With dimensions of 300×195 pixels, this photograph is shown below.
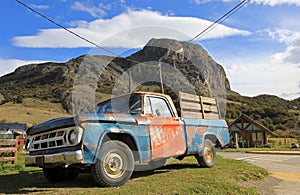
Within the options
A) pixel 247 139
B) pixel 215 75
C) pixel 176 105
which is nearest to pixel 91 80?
pixel 176 105

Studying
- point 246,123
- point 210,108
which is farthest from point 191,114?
point 246,123

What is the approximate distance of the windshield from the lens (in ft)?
22.9

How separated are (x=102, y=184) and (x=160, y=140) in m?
1.70

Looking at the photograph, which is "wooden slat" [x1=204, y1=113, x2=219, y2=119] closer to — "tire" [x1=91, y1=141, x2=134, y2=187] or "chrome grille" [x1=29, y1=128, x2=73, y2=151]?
"tire" [x1=91, y1=141, x2=134, y2=187]

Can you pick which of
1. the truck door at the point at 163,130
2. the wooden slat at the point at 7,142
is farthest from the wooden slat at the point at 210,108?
the wooden slat at the point at 7,142

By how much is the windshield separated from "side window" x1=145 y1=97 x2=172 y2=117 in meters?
0.23

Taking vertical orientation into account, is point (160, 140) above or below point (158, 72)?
below

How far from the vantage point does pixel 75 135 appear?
539cm

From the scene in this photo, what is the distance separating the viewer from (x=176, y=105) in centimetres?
807

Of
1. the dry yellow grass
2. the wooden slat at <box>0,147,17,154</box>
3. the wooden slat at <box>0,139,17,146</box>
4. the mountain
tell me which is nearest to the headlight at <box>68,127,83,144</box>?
the mountain

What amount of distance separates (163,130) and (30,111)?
66.2 m

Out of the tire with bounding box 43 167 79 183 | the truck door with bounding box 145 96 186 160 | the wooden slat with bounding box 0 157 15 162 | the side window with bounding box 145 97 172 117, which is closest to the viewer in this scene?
the truck door with bounding box 145 96 186 160

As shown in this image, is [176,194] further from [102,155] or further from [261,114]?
[261,114]

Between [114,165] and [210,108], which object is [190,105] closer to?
Result: [210,108]
